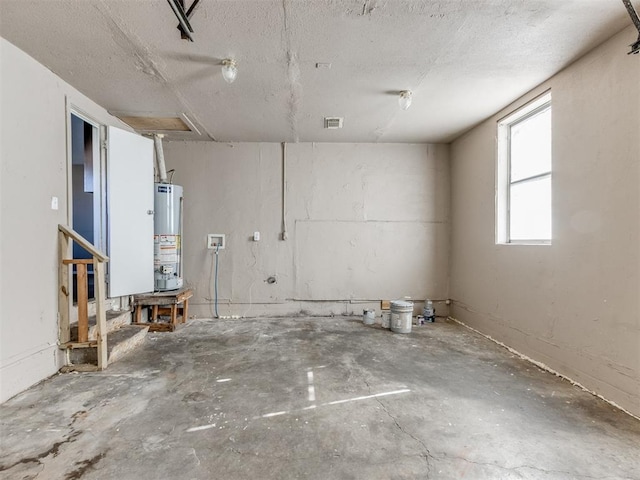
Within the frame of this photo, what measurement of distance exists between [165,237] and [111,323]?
1270mm

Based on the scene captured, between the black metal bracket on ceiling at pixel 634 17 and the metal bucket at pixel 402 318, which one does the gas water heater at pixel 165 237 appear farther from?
the black metal bracket on ceiling at pixel 634 17

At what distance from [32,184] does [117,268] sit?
1.36 metres

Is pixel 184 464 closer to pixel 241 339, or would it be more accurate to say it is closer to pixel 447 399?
pixel 447 399

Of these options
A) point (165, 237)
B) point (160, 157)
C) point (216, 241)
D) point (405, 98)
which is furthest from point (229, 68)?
point (216, 241)

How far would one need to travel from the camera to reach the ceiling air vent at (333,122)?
12.4 ft

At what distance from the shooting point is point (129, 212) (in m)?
3.67

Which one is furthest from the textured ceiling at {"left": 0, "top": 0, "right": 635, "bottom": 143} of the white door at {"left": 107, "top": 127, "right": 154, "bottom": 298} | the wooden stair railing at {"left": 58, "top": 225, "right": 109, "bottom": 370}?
the wooden stair railing at {"left": 58, "top": 225, "right": 109, "bottom": 370}

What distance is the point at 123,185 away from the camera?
3605 mm

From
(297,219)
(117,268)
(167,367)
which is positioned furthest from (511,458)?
(117,268)

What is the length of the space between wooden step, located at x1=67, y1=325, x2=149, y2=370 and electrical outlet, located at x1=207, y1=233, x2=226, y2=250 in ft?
5.02

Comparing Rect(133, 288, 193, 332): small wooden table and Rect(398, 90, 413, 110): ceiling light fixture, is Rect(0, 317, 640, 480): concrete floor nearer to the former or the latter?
Rect(133, 288, 193, 332): small wooden table

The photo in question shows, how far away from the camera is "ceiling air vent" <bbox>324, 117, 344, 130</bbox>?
3.78m

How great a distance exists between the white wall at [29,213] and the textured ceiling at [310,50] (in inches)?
10.4

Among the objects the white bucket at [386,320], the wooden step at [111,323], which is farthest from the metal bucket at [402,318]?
the wooden step at [111,323]
